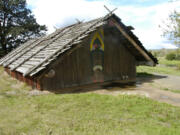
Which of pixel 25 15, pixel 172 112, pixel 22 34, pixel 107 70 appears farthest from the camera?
pixel 25 15

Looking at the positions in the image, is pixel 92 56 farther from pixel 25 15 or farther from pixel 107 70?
pixel 25 15

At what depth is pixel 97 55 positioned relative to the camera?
9695mm

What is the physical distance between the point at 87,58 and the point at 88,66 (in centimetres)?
50

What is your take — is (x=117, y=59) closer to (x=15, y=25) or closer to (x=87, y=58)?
(x=87, y=58)

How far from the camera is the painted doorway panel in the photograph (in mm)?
9469

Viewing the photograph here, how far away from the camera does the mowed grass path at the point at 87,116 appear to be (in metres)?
3.69

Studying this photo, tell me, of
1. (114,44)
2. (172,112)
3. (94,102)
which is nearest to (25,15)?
(114,44)

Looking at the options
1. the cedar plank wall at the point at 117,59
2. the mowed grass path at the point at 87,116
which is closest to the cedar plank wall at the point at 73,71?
the cedar plank wall at the point at 117,59

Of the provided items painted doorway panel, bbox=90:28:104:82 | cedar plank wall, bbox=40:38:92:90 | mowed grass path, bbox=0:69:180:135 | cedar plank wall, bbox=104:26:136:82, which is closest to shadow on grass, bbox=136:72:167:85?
cedar plank wall, bbox=104:26:136:82

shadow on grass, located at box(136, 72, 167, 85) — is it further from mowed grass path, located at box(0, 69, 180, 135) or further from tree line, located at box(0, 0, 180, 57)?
tree line, located at box(0, 0, 180, 57)

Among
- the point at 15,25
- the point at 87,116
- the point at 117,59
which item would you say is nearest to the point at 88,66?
the point at 117,59

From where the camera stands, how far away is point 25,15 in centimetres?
2995

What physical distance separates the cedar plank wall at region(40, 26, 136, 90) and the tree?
2125 cm

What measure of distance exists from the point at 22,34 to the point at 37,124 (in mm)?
27468
